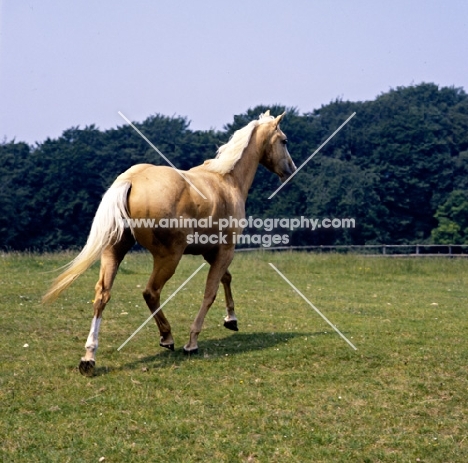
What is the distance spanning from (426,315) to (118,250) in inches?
261

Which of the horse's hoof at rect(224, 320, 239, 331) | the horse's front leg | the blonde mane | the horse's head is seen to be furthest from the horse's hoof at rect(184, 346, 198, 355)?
the horse's head

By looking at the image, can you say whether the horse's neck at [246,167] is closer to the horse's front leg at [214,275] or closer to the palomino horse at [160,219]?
the palomino horse at [160,219]

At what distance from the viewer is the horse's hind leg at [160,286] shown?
8.11 metres

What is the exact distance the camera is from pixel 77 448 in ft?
17.9

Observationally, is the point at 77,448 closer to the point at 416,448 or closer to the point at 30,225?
the point at 416,448

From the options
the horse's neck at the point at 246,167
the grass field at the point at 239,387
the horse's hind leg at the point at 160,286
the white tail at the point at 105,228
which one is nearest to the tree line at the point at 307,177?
the grass field at the point at 239,387

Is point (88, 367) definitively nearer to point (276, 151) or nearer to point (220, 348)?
point (220, 348)

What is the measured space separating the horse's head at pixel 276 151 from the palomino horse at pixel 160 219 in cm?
52

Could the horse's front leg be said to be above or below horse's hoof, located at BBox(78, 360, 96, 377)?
above

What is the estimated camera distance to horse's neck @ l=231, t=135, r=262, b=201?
378 inches

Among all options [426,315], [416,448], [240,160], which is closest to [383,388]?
[416,448]

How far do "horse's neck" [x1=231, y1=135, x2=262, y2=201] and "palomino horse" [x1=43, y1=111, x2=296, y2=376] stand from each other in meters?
0.01

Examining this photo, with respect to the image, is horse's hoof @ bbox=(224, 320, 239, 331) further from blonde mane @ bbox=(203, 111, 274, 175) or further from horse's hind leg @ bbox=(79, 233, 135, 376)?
horse's hind leg @ bbox=(79, 233, 135, 376)

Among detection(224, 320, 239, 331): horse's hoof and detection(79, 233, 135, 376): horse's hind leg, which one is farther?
detection(224, 320, 239, 331): horse's hoof
